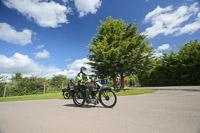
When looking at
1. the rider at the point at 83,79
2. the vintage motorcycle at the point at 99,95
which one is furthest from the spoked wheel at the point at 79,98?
the rider at the point at 83,79


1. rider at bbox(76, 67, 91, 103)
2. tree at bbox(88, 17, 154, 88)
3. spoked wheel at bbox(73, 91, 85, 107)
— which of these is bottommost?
spoked wheel at bbox(73, 91, 85, 107)

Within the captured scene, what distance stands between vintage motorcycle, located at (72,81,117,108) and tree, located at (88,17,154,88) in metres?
7.19

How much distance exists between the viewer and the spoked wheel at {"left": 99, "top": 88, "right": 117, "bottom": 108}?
4766 millimetres

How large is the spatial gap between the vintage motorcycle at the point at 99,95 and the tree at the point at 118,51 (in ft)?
23.6

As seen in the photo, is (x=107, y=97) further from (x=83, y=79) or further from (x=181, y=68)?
(x=181, y=68)

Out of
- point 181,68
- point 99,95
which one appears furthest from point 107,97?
point 181,68

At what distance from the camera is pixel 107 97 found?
4.95 metres

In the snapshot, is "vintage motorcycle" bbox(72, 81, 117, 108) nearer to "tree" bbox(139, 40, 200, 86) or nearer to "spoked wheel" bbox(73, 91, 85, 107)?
"spoked wheel" bbox(73, 91, 85, 107)

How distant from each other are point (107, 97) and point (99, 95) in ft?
1.39

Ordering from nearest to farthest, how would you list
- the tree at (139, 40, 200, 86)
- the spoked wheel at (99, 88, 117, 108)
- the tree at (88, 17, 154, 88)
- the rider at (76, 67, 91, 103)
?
the spoked wheel at (99, 88, 117, 108)
the rider at (76, 67, 91, 103)
the tree at (88, 17, 154, 88)
the tree at (139, 40, 200, 86)

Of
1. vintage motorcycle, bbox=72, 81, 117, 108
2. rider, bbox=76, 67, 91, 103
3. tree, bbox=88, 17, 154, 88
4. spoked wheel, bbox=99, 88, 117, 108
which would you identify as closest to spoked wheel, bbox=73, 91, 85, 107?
vintage motorcycle, bbox=72, 81, 117, 108

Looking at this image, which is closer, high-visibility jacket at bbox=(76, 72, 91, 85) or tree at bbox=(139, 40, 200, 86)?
high-visibility jacket at bbox=(76, 72, 91, 85)

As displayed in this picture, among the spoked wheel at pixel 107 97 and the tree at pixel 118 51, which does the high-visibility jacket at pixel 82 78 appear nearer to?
the spoked wheel at pixel 107 97

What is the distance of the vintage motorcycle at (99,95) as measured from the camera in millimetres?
4804
